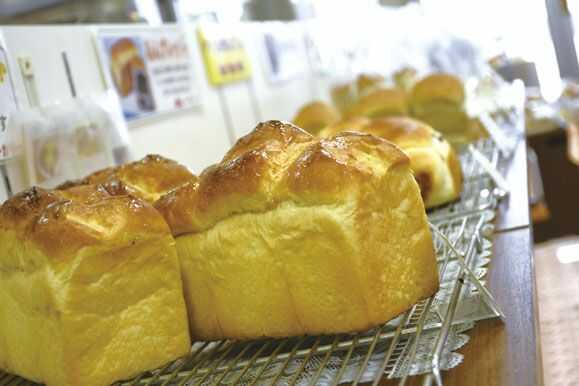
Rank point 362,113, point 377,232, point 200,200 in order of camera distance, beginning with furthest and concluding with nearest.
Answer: point 362,113 → point 200,200 → point 377,232

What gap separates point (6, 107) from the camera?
1.36 meters

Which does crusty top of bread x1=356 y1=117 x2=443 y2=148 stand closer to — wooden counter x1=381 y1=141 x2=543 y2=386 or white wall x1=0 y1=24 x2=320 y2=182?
wooden counter x1=381 y1=141 x2=543 y2=386

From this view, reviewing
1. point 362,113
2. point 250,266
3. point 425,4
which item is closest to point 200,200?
point 250,266

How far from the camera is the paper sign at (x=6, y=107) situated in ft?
4.38

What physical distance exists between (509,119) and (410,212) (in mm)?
1723

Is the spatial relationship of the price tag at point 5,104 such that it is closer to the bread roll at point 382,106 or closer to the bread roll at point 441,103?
the bread roll at point 382,106

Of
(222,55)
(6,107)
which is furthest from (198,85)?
(6,107)

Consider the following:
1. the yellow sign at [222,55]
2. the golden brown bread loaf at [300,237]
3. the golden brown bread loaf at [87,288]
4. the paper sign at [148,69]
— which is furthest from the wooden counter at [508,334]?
the yellow sign at [222,55]

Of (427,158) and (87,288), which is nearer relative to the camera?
(87,288)

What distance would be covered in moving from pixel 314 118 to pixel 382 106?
25 cm

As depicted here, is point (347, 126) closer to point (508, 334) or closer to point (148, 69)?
point (148, 69)

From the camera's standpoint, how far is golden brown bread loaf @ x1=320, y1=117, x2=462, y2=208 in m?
1.67

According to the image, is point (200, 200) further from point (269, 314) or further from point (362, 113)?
point (362, 113)

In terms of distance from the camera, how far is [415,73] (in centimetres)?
366
